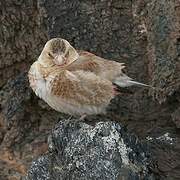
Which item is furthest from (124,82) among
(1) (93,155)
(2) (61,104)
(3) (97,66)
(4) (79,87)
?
(1) (93,155)

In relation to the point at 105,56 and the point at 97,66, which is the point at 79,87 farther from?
the point at 105,56

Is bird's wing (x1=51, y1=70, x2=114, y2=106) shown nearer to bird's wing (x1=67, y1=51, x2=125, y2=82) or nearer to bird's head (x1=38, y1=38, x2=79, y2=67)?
bird's wing (x1=67, y1=51, x2=125, y2=82)

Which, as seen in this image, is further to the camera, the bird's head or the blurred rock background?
the blurred rock background

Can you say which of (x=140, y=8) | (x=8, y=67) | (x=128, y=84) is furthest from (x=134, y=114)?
(x=8, y=67)

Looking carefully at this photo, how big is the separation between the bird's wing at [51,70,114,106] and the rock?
345mm

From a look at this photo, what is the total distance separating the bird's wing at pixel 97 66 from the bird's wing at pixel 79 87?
0.09 metres

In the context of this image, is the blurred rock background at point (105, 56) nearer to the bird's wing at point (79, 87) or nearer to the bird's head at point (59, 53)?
the bird's wing at point (79, 87)

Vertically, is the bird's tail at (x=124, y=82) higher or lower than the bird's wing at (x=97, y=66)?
lower

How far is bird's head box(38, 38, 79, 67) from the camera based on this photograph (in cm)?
793

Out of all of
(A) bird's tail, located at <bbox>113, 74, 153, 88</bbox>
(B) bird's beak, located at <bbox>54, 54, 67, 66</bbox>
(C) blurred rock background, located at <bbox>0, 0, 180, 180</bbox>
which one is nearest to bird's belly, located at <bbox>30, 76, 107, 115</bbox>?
(B) bird's beak, located at <bbox>54, 54, 67, 66</bbox>

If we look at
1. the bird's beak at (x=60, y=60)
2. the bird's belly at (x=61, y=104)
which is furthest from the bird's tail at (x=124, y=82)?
the bird's beak at (x=60, y=60)

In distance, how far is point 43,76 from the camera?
25.9 ft

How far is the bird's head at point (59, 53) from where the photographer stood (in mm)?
7926

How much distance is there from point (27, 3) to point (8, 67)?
3.31 ft
